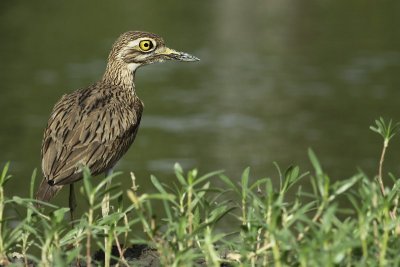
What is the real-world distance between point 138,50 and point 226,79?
12.5 meters

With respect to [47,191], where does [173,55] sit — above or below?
above

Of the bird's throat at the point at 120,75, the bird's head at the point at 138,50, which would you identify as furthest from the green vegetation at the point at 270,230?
the bird's head at the point at 138,50

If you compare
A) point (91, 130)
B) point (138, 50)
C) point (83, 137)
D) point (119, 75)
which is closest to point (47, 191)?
point (83, 137)

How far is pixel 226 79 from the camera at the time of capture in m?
21.5

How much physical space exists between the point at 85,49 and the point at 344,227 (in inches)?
791

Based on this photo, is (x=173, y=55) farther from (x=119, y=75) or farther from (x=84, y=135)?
(x=84, y=135)

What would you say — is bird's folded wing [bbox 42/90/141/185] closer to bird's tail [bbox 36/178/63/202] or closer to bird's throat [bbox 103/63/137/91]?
bird's tail [bbox 36/178/63/202]

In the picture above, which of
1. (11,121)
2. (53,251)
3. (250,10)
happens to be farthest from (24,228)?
(250,10)

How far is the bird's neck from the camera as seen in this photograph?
892 centimetres

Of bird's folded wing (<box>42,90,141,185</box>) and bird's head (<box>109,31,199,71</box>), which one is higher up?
bird's head (<box>109,31,199,71</box>)

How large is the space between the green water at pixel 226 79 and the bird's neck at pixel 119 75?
16.2ft

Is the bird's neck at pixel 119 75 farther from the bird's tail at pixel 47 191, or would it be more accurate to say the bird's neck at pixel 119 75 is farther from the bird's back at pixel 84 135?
the bird's tail at pixel 47 191

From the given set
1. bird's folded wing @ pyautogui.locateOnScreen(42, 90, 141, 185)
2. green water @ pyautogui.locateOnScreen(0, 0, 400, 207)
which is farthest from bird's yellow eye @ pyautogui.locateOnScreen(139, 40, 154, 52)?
green water @ pyautogui.locateOnScreen(0, 0, 400, 207)

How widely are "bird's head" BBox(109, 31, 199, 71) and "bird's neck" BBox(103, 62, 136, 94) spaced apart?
3 cm
